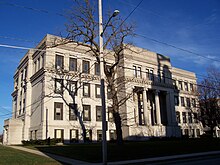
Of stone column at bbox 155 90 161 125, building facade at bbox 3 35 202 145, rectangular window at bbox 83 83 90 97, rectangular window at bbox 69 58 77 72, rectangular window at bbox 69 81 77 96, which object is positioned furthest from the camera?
stone column at bbox 155 90 161 125

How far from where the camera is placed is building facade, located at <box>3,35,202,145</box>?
36.8m

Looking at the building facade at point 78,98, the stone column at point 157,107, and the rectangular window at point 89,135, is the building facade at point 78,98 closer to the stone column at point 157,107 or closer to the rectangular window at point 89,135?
the stone column at point 157,107

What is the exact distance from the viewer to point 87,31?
79.9 ft

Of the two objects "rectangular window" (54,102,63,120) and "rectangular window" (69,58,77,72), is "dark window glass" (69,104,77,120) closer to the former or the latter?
"rectangular window" (54,102,63,120)

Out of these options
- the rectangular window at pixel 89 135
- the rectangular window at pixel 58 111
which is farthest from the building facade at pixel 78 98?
the rectangular window at pixel 89 135

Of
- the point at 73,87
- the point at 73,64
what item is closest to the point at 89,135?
the point at 73,87

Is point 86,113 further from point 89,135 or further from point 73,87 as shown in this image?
point 73,87

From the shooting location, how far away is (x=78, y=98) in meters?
39.4

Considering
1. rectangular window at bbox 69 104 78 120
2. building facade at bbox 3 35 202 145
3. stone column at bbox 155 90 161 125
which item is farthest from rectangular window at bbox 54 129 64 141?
stone column at bbox 155 90 161 125

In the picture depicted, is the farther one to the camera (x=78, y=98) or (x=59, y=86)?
(x=78, y=98)

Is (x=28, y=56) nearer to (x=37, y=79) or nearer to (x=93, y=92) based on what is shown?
(x=37, y=79)

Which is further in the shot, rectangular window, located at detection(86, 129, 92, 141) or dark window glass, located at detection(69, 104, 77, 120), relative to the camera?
rectangular window, located at detection(86, 129, 92, 141)

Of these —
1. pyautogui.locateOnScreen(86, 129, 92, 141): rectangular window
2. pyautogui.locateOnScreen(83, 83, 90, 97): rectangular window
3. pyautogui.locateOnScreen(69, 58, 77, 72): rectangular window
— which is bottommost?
pyautogui.locateOnScreen(86, 129, 92, 141): rectangular window

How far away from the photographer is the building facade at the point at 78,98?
121 ft
